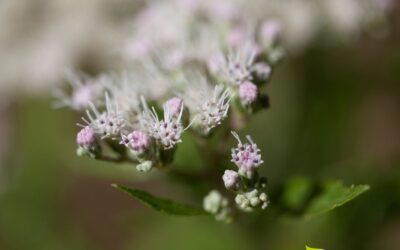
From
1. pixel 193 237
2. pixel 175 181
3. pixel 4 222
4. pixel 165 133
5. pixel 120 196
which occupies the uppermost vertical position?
pixel 120 196

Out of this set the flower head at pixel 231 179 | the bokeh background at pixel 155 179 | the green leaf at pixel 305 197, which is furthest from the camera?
the bokeh background at pixel 155 179

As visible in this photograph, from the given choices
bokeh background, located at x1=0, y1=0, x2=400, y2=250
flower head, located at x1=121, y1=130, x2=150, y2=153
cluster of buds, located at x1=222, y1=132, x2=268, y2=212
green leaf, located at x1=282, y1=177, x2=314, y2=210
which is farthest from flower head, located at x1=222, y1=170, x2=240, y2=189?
bokeh background, located at x1=0, y1=0, x2=400, y2=250

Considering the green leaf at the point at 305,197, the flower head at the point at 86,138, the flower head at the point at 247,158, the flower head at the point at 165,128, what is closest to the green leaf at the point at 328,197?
the green leaf at the point at 305,197

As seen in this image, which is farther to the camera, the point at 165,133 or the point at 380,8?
the point at 380,8

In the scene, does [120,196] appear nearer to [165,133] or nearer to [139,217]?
[139,217]

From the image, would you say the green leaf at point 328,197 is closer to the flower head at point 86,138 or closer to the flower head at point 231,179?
the flower head at point 231,179

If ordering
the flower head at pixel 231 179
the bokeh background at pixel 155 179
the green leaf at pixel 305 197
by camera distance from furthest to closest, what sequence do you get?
the bokeh background at pixel 155 179 < the green leaf at pixel 305 197 < the flower head at pixel 231 179

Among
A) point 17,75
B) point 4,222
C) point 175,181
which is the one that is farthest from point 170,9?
point 4,222
